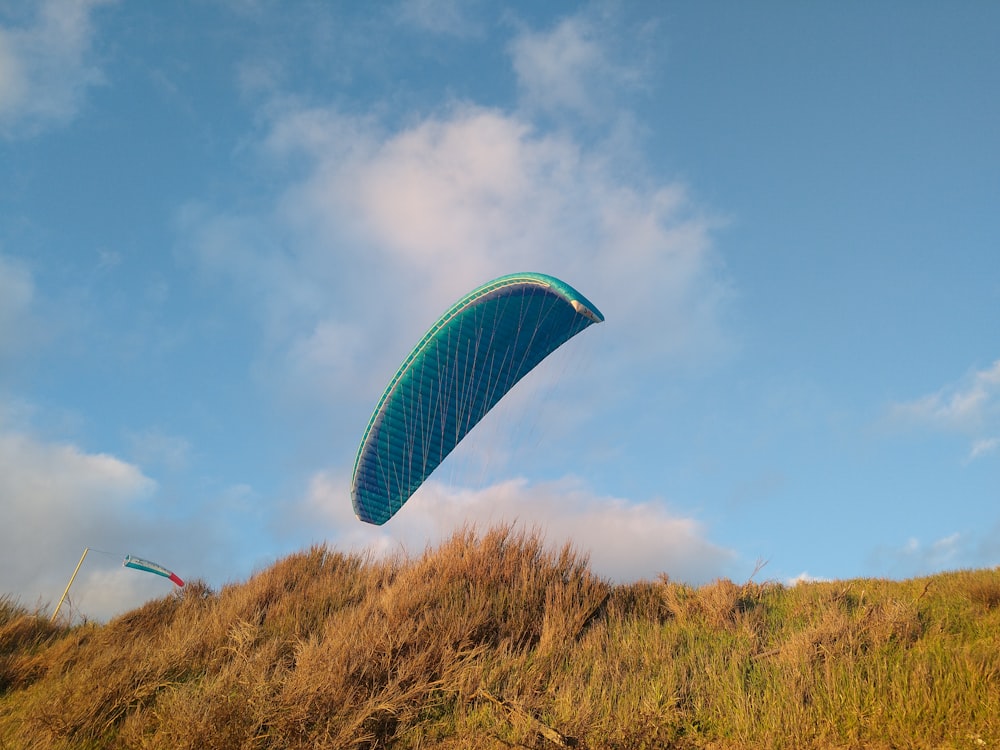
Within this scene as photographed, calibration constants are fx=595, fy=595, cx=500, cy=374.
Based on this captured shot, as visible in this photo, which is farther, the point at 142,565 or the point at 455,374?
the point at 142,565

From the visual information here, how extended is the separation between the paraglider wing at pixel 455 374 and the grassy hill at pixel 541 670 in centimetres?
644

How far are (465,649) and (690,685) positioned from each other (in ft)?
8.70

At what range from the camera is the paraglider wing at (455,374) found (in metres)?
14.6

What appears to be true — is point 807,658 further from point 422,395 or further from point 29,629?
point 29,629

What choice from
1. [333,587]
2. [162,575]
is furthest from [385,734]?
[162,575]

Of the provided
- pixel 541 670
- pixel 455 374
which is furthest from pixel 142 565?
pixel 541 670

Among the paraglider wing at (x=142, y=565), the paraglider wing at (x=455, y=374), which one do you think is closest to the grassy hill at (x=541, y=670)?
the paraglider wing at (x=455, y=374)

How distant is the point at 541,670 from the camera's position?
258 inches

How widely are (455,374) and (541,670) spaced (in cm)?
1041

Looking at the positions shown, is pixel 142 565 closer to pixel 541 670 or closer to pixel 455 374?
pixel 455 374

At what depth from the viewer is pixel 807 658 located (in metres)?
5.91

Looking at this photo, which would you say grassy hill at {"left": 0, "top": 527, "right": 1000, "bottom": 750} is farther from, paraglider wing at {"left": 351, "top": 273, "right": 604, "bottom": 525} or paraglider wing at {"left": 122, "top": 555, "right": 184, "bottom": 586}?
paraglider wing at {"left": 122, "top": 555, "right": 184, "bottom": 586}

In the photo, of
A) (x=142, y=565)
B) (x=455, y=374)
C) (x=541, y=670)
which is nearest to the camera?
(x=541, y=670)

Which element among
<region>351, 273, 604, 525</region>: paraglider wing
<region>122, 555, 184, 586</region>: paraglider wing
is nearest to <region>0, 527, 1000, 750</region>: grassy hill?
<region>351, 273, 604, 525</region>: paraglider wing
